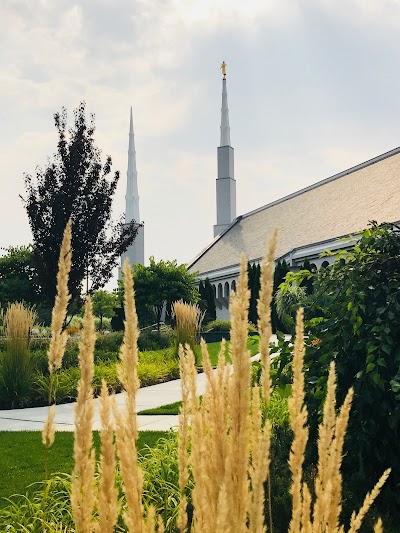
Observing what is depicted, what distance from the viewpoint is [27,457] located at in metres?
5.32

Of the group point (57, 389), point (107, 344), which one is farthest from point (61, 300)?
point (107, 344)

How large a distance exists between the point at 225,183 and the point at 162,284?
87.9 feet

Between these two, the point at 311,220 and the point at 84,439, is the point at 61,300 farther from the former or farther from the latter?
the point at 311,220

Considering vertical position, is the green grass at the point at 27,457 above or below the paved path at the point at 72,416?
below

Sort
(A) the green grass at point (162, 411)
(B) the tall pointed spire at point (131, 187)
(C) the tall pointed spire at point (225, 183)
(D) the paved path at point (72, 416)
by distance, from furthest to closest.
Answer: (B) the tall pointed spire at point (131, 187)
(C) the tall pointed spire at point (225, 183)
(A) the green grass at point (162, 411)
(D) the paved path at point (72, 416)

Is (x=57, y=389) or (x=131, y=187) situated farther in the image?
(x=131, y=187)

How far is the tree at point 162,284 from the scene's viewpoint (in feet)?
66.7

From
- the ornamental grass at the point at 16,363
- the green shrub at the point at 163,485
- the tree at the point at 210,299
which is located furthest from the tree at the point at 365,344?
the tree at the point at 210,299

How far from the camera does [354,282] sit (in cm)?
353

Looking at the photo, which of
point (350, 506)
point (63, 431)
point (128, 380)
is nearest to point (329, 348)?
point (350, 506)

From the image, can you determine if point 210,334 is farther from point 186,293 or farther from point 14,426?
point 14,426

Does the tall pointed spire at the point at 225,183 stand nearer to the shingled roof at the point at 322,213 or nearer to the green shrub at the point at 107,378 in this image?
the shingled roof at the point at 322,213

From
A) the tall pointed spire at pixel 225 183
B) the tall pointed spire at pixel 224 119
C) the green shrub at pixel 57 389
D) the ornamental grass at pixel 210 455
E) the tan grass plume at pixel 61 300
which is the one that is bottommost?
the green shrub at pixel 57 389

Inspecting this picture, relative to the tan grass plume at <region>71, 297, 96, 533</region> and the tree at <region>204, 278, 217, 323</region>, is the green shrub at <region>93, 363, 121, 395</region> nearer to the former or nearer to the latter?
the tan grass plume at <region>71, 297, 96, 533</region>
